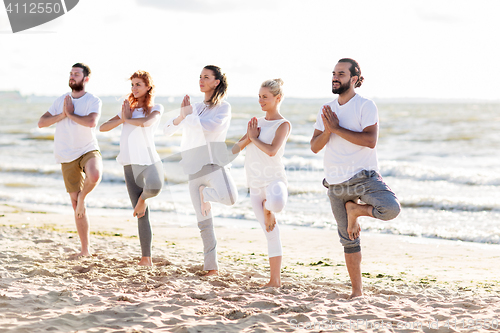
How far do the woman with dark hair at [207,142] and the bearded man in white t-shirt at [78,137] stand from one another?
1.17 metres

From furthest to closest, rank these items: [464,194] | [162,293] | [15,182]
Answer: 1. [15,182]
2. [464,194]
3. [162,293]

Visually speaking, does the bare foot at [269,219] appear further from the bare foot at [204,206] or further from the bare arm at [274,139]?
the bare foot at [204,206]

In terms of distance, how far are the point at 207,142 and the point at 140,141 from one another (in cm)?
84

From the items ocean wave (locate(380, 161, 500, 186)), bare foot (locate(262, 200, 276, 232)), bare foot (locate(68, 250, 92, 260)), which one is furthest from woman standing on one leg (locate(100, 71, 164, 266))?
ocean wave (locate(380, 161, 500, 186))

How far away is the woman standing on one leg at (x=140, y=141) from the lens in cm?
516

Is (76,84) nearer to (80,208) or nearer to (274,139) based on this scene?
(80,208)

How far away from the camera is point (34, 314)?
12.2ft

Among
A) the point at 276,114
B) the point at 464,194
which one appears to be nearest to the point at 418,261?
the point at 276,114

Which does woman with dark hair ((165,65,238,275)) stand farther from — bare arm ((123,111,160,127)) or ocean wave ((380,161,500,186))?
ocean wave ((380,161,500,186))

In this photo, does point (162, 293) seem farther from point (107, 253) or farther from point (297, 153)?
point (297, 153)

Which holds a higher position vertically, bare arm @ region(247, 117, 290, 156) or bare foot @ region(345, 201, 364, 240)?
bare arm @ region(247, 117, 290, 156)

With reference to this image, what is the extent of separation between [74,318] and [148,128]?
2.27m

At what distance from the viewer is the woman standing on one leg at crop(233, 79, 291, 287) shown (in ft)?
14.7

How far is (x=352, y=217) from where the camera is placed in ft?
13.6
